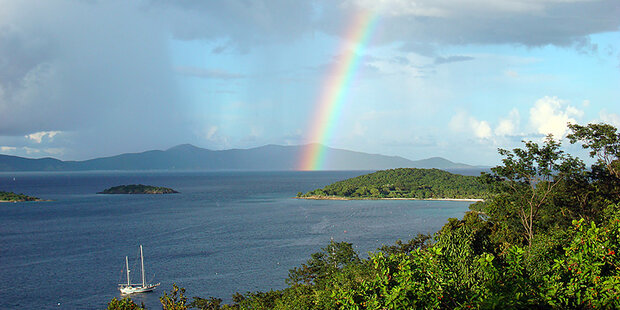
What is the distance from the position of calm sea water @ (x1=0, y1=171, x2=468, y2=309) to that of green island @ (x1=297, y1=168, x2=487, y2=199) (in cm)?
2605

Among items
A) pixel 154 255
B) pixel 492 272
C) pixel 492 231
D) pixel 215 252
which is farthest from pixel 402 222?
pixel 492 272

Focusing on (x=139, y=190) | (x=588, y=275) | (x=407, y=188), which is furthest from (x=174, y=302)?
(x=139, y=190)

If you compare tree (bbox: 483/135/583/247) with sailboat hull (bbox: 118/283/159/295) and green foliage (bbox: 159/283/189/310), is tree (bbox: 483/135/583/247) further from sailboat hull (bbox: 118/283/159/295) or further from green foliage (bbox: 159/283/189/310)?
sailboat hull (bbox: 118/283/159/295)

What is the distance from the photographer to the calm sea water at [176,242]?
137 ft

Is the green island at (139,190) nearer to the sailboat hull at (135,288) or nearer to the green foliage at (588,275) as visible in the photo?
the sailboat hull at (135,288)

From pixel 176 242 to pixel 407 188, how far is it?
92270mm

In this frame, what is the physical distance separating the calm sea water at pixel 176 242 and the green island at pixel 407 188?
85.5ft

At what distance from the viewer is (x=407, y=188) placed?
14400 cm

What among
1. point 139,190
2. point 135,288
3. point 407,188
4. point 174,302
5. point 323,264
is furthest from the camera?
point 139,190

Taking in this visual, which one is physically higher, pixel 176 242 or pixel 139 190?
pixel 139 190

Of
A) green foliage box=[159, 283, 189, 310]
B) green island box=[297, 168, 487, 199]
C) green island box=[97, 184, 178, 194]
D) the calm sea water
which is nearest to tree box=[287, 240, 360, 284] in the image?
green foliage box=[159, 283, 189, 310]

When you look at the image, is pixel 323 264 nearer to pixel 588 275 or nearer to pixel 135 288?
pixel 135 288

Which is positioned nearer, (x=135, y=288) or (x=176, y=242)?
(x=135, y=288)

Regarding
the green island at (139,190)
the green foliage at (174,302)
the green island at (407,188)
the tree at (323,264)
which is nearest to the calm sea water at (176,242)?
the tree at (323,264)
